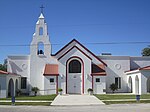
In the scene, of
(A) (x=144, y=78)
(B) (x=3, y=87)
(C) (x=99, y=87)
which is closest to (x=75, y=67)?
(C) (x=99, y=87)

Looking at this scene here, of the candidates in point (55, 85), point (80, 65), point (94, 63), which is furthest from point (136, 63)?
point (55, 85)

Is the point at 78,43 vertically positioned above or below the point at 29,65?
above

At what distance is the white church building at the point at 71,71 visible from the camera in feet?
133

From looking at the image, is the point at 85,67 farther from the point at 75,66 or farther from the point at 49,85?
the point at 49,85

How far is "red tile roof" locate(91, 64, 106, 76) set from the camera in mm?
40525

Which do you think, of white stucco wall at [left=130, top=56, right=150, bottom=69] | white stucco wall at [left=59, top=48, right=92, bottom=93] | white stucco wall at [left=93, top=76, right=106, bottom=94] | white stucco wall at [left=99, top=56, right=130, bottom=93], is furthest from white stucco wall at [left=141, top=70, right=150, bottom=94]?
white stucco wall at [left=130, top=56, right=150, bottom=69]

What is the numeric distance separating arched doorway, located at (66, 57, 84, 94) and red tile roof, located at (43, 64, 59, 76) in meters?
2.00

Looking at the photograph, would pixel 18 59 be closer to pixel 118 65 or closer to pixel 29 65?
pixel 29 65

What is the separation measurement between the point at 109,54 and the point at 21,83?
1628 centimetres

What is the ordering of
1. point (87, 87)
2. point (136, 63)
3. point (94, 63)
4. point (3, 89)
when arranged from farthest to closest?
point (136, 63)
point (94, 63)
point (87, 87)
point (3, 89)

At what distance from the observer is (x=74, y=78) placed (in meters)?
41.0

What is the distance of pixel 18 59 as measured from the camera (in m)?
44.9

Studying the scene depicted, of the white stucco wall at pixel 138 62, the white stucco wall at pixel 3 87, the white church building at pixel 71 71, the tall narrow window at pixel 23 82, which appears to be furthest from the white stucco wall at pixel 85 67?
the white stucco wall at pixel 138 62

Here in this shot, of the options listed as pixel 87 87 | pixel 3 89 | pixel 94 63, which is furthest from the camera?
pixel 94 63
